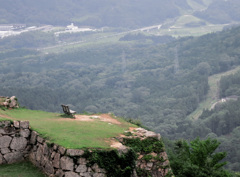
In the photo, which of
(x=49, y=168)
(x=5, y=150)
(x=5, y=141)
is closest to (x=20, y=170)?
(x=5, y=150)

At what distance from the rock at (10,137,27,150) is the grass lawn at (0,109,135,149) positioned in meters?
0.89

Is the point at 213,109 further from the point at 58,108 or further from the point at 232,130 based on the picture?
the point at 58,108

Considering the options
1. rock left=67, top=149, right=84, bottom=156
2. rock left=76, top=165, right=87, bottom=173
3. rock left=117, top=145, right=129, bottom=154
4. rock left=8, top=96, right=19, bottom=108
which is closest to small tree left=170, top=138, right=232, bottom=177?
rock left=117, top=145, right=129, bottom=154

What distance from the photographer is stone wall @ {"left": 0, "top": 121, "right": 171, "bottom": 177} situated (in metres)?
18.6

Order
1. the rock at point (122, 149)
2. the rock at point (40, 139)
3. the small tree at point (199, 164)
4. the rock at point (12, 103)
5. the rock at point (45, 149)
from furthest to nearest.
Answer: the rock at point (12, 103)
the small tree at point (199, 164)
the rock at point (40, 139)
the rock at point (122, 149)
the rock at point (45, 149)

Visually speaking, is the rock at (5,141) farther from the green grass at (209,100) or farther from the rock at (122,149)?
the green grass at (209,100)

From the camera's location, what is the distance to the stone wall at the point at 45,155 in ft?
61.1

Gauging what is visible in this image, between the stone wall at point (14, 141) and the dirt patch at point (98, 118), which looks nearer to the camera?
the stone wall at point (14, 141)

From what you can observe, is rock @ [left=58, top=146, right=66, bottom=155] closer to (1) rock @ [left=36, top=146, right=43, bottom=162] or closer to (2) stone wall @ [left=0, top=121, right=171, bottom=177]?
(2) stone wall @ [left=0, top=121, right=171, bottom=177]

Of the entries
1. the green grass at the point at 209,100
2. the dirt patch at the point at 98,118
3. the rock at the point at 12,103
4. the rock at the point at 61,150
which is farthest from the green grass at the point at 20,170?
the green grass at the point at 209,100

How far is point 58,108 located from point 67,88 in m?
39.9

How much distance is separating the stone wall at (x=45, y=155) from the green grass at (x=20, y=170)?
0.99ft

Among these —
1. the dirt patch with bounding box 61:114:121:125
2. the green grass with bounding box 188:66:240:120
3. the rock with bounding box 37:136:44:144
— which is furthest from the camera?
the green grass with bounding box 188:66:240:120

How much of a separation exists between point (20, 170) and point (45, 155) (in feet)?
4.97
